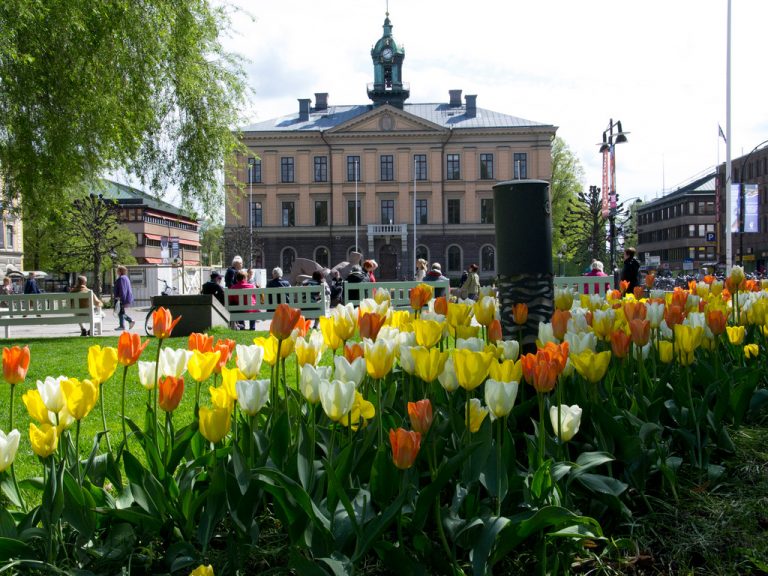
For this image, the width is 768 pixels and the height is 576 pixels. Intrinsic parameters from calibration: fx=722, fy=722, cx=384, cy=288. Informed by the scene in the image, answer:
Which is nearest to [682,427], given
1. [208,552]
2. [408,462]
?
[408,462]

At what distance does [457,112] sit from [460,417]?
2337 inches

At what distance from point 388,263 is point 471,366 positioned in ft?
182

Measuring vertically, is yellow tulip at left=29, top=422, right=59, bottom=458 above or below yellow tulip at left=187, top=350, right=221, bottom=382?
below

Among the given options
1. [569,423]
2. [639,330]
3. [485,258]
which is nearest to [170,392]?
[569,423]

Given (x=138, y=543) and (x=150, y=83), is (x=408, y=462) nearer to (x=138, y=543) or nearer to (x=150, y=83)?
(x=138, y=543)

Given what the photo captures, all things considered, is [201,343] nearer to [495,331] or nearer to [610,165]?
[495,331]

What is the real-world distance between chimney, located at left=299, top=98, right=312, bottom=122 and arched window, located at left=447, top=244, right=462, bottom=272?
16.1 metres

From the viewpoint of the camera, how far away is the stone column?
10.9 feet

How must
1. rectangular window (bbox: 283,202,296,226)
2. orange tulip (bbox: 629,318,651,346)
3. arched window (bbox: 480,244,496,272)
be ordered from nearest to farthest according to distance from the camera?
orange tulip (bbox: 629,318,651,346), arched window (bbox: 480,244,496,272), rectangular window (bbox: 283,202,296,226)

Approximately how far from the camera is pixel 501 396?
1861 millimetres

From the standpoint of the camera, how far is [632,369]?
3.18m

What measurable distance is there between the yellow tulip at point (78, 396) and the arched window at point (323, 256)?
56.6 meters

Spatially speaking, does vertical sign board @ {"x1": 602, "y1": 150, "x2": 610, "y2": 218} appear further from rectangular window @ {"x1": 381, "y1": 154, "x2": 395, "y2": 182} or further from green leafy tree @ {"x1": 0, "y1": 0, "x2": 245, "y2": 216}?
rectangular window @ {"x1": 381, "y1": 154, "x2": 395, "y2": 182}

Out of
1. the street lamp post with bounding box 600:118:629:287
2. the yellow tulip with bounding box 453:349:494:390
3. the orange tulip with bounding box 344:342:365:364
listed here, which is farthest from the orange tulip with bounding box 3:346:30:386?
the street lamp post with bounding box 600:118:629:287
